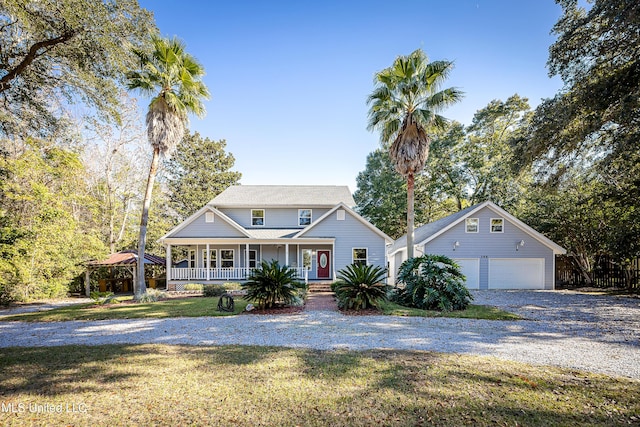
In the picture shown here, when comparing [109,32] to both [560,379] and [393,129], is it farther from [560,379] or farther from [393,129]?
[560,379]

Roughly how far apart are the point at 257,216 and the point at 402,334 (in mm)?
15443

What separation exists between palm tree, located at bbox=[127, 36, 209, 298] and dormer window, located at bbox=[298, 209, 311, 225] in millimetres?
9407

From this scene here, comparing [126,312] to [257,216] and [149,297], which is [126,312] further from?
[257,216]

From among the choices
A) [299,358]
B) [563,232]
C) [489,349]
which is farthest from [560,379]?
[563,232]

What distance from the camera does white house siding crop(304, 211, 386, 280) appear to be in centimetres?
1905

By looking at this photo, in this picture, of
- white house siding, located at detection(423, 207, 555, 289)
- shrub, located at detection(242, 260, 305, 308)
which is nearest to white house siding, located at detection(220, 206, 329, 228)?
white house siding, located at detection(423, 207, 555, 289)

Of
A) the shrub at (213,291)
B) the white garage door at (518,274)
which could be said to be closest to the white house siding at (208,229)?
the shrub at (213,291)

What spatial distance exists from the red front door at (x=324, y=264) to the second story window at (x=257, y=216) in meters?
4.79

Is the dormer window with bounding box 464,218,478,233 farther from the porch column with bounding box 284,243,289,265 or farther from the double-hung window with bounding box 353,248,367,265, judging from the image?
the porch column with bounding box 284,243,289,265

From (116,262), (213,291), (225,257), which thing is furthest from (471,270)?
(116,262)

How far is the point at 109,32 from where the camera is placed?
7.89m

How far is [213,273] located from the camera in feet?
62.2

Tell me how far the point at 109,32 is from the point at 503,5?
13.1 metres

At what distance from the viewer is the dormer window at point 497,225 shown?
18.6 metres
